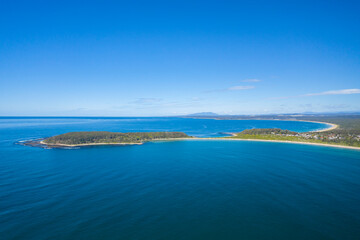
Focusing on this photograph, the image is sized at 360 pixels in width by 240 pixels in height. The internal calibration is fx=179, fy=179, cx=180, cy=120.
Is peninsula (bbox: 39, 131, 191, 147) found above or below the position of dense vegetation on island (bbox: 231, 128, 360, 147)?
above

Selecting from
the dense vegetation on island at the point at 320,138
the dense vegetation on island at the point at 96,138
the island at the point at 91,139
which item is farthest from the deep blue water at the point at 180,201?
the dense vegetation on island at the point at 320,138

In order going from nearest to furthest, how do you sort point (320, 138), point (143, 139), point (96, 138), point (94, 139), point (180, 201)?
point (180, 201), point (320, 138), point (94, 139), point (96, 138), point (143, 139)

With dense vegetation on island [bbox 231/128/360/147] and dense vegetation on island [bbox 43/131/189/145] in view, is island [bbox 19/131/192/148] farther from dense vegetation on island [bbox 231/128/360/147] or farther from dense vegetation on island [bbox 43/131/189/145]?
dense vegetation on island [bbox 231/128/360/147]

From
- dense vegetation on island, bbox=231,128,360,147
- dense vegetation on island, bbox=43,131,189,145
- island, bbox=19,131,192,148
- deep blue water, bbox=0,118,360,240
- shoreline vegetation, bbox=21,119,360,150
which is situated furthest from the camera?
dense vegetation on island, bbox=43,131,189,145

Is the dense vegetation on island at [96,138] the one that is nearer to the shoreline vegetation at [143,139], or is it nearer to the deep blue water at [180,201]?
the shoreline vegetation at [143,139]

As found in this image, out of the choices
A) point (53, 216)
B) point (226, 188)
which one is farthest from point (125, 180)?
point (226, 188)

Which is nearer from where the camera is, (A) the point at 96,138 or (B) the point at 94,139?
(B) the point at 94,139

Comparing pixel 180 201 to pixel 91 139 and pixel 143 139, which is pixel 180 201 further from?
pixel 91 139

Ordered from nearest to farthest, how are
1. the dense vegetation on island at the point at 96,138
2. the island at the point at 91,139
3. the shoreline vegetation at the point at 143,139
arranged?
1. the shoreline vegetation at the point at 143,139
2. the island at the point at 91,139
3. the dense vegetation on island at the point at 96,138

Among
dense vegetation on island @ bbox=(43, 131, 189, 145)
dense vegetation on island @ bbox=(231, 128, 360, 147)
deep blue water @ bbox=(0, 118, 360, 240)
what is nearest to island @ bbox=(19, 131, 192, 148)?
dense vegetation on island @ bbox=(43, 131, 189, 145)

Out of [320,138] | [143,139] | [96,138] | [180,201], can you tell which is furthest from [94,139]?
[320,138]

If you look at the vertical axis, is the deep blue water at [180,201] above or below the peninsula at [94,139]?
below
